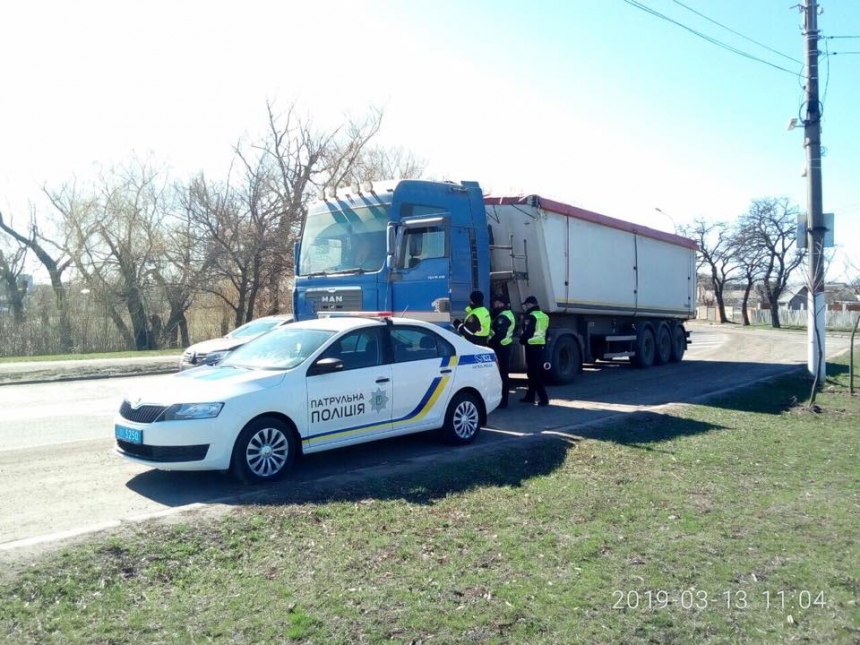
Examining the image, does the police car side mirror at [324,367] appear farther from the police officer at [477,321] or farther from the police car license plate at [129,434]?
the police officer at [477,321]

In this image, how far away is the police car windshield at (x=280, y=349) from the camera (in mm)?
7270

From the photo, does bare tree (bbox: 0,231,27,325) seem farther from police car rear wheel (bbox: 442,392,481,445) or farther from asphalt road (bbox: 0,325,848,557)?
police car rear wheel (bbox: 442,392,481,445)

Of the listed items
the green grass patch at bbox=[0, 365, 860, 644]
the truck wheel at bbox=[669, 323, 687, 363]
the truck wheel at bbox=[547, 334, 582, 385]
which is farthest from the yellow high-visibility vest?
the truck wheel at bbox=[669, 323, 687, 363]

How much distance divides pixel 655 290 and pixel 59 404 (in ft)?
46.3

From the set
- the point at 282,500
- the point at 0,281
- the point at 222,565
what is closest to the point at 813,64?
the point at 282,500

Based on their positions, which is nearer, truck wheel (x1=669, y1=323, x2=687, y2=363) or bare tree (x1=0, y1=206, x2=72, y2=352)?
truck wheel (x1=669, y1=323, x2=687, y2=363)

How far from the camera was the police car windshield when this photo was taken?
7270 mm

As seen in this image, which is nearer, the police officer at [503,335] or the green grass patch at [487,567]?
the green grass patch at [487,567]

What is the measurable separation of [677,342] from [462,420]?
13669mm

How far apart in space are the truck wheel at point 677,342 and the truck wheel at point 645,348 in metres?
1.42

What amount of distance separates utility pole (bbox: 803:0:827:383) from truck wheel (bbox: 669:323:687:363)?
5825 millimetres

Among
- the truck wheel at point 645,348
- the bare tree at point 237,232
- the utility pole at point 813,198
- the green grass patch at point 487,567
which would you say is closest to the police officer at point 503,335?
the green grass patch at point 487,567

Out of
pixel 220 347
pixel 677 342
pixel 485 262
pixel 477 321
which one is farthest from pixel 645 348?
pixel 220 347

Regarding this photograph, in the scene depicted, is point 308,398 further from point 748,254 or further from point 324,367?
point 748,254
